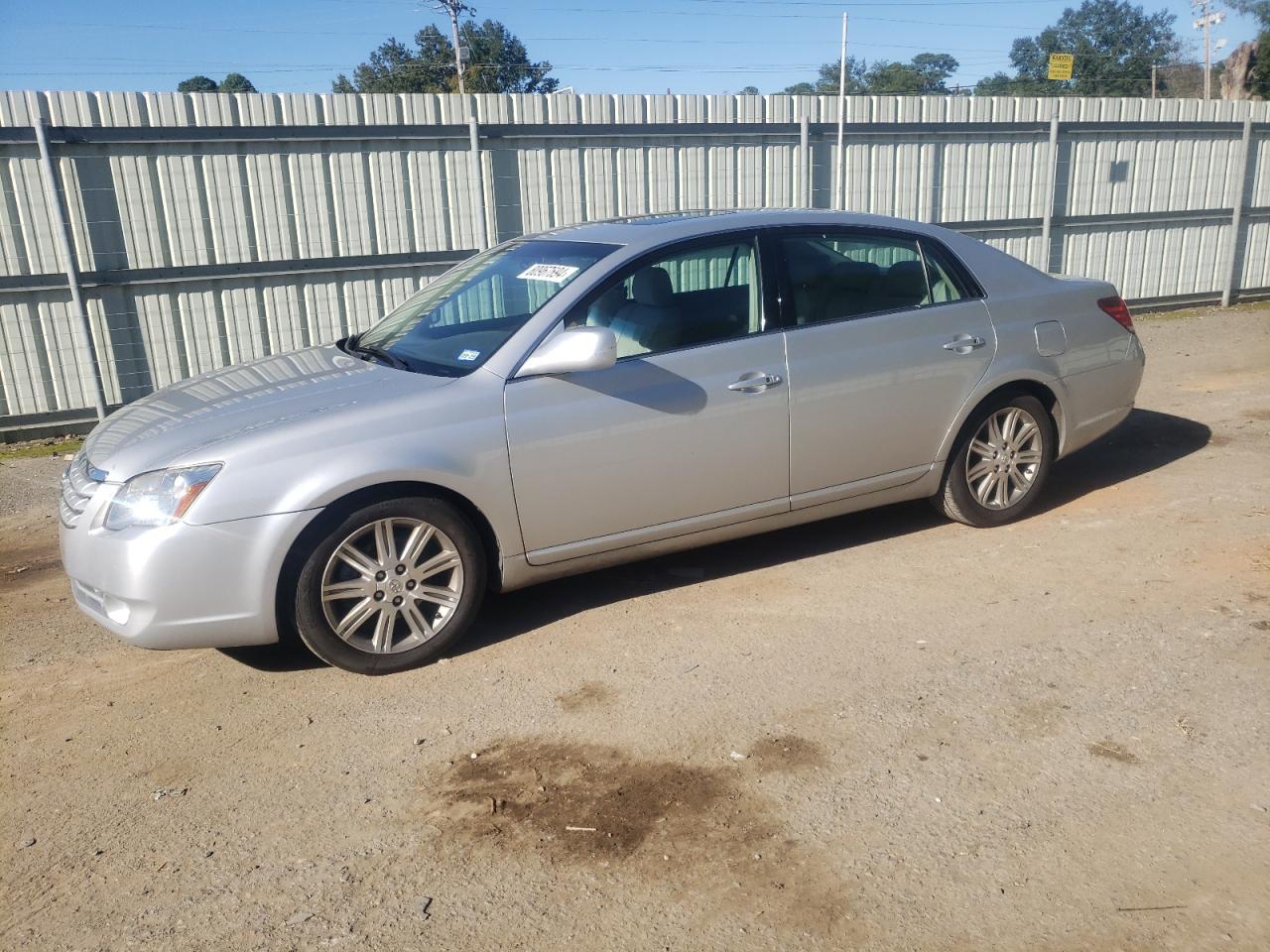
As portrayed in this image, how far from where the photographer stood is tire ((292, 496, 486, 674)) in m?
4.22

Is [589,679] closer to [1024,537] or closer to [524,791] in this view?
[524,791]

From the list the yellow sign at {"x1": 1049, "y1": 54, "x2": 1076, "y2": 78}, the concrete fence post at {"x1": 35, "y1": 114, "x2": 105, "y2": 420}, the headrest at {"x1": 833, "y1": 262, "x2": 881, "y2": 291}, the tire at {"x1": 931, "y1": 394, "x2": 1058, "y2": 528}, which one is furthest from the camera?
the yellow sign at {"x1": 1049, "y1": 54, "x2": 1076, "y2": 78}

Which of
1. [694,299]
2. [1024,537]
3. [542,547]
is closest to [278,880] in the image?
[542,547]

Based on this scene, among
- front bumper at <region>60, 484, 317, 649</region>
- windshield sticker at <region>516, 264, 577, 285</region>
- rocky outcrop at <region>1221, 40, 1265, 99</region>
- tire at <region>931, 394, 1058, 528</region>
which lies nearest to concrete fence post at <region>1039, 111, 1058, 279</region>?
tire at <region>931, 394, 1058, 528</region>

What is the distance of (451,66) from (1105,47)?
5051 centimetres

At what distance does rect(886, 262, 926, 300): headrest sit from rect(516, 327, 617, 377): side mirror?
66.8 inches

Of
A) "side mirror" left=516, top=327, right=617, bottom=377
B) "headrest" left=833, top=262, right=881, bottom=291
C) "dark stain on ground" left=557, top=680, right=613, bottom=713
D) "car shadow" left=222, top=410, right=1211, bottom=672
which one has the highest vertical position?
"headrest" left=833, top=262, right=881, bottom=291

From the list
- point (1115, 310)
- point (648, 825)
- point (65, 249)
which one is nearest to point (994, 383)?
point (1115, 310)

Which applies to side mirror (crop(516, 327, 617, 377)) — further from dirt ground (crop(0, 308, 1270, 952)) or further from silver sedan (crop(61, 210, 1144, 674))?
dirt ground (crop(0, 308, 1270, 952))

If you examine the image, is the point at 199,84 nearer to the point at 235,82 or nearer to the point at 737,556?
the point at 235,82

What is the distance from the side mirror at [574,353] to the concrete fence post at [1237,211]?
1216 centimetres

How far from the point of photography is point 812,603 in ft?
16.4

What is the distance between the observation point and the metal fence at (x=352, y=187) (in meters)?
8.74

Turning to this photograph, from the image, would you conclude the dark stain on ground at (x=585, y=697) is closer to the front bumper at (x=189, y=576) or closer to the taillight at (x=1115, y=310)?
the front bumper at (x=189, y=576)
